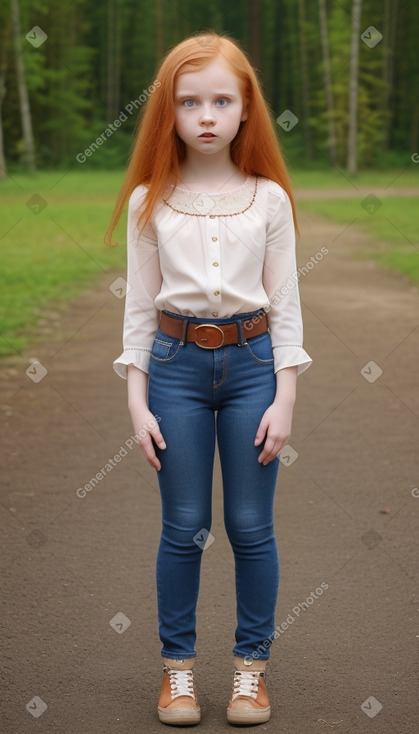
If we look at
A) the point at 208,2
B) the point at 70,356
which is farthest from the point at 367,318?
the point at 208,2

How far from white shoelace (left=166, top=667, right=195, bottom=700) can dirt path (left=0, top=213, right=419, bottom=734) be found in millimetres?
94

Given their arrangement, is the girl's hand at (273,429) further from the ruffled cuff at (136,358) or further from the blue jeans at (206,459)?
the ruffled cuff at (136,358)

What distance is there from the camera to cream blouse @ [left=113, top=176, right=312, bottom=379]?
2756mm

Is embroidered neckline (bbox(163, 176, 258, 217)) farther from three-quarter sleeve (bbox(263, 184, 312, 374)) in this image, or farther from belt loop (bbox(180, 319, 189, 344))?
belt loop (bbox(180, 319, 189, 344))

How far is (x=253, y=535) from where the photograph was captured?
9.42 feet

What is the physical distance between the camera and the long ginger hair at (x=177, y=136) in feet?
8.95

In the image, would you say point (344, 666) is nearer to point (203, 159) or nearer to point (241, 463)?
point (241, 463)

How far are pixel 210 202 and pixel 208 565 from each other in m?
1.81

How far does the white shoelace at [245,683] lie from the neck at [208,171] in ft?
4.50

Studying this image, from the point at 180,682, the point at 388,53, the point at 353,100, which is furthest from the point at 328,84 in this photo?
the point at 180,682

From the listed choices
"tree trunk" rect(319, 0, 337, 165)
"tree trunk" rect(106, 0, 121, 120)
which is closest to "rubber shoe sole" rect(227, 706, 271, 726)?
"tree trunk" rect(319, 0, 337, 165)

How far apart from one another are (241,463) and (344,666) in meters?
0.85

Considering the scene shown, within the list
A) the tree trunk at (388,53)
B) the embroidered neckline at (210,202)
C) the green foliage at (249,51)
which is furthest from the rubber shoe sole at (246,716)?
the tree trunk at (388,53)

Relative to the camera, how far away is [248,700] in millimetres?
2906
